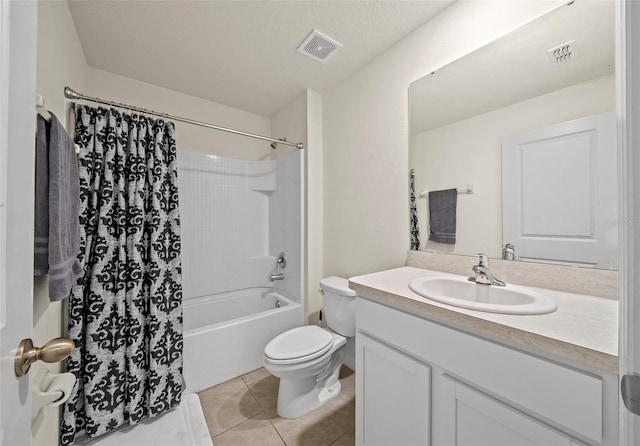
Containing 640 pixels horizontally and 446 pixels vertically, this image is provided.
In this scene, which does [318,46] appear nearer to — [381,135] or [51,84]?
[381,135]

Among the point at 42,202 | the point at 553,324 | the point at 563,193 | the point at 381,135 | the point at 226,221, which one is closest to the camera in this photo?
the point at 553,324

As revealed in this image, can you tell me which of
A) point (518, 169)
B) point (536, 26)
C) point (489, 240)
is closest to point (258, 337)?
point (489, 240)

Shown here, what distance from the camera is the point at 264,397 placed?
5.31ft

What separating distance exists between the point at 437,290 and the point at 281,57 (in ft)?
5.92

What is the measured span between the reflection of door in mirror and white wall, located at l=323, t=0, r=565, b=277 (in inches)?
20.9

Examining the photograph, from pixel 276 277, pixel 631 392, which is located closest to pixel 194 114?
pixel 276 277

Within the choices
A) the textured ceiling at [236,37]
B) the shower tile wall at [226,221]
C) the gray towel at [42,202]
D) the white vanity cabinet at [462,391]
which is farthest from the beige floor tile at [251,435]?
the textured ceiling at [236,37]

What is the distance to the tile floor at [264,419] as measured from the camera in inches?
51.7

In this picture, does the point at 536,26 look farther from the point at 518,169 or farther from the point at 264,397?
the point at 264,397

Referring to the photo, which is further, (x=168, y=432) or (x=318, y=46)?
(x=318, y=46)

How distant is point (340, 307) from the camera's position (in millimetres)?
1685

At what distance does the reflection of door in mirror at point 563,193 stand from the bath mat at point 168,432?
1.84 m

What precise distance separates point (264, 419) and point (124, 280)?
115cm

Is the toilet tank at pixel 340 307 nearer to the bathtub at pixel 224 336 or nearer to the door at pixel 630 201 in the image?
the bathtub at pixel 224 336
